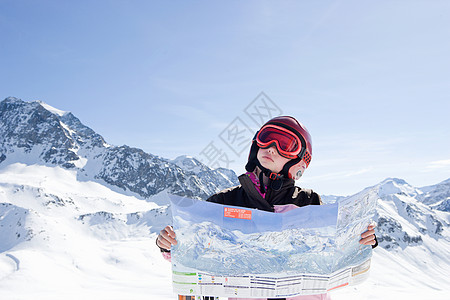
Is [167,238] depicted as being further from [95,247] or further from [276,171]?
[95,247]

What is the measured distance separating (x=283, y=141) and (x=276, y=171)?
1.42 feet

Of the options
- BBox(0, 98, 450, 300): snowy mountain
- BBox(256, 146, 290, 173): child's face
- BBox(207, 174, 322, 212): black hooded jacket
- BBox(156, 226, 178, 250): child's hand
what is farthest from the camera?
BBox(0, 98, 450, 300): snowy mountain

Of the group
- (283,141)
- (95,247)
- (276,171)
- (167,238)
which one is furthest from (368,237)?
(95,247)

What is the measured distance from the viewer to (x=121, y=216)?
137 m

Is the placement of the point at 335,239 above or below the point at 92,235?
below

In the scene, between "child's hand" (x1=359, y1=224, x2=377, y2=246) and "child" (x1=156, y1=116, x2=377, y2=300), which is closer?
"child's hand" (x1=359, y1=224, x2=377, y2=246)

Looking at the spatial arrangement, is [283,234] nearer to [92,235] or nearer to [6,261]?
[6,261]

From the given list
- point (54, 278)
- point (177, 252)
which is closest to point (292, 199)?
point (177, 252)

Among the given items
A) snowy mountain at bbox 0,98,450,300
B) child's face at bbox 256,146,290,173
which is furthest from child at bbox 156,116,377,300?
snowy mountain at bbox 0,98,450,300

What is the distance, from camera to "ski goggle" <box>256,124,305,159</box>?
4230 millimetres

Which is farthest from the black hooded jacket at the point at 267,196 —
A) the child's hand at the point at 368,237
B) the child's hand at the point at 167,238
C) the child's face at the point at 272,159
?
the child's hand at the point at 167,238

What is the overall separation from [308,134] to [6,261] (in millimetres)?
85481

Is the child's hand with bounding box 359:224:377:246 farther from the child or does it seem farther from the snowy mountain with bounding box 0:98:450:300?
the child

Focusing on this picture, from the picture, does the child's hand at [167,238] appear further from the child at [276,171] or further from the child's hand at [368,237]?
the child's hand at [368,237]
